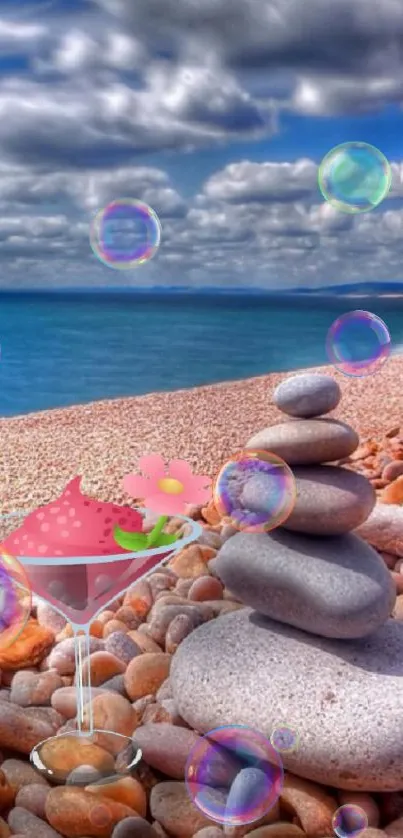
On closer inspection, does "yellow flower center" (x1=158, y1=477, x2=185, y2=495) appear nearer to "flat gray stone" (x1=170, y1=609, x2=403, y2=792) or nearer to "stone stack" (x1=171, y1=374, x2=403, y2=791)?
"stone stack" (x1=171, y1=374, x2=403, y2=791)

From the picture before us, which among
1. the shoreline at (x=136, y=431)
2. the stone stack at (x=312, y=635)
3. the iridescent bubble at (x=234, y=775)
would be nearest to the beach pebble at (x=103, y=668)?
the stone stack at (x=312, y=635)

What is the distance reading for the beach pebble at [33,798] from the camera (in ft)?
8.48

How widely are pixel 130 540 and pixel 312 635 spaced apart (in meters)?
0.86

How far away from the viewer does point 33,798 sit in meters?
2.60

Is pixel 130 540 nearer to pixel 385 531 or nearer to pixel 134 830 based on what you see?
pixel 134 830

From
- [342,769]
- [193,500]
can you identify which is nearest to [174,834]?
[342,769]

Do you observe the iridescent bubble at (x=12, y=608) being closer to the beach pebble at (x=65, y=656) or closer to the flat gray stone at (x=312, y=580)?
the beach pebble at (x=65, y=656)

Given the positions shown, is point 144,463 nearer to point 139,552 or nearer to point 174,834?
point 139,552

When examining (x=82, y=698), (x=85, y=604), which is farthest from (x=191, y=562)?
(x=85, y=604)

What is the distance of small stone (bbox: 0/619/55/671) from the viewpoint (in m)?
3.44

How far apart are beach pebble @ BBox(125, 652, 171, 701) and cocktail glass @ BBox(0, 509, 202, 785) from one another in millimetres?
205

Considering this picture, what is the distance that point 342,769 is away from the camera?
8.67 ft

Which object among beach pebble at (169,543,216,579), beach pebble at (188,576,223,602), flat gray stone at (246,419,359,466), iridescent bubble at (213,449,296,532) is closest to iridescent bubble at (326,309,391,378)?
beach pebble at (169,543,216,579)

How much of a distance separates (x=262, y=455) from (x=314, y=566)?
41 cm
